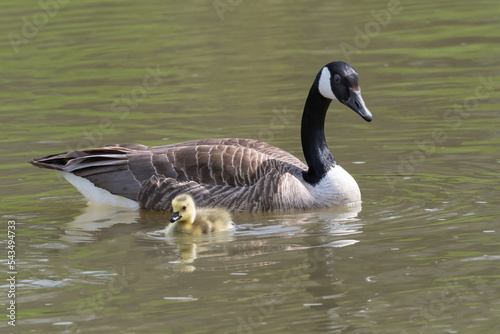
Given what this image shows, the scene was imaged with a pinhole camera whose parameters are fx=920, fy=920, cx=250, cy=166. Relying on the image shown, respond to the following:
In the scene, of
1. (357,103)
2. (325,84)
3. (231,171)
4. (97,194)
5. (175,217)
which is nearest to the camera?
(175,217)

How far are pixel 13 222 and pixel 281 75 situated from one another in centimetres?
855

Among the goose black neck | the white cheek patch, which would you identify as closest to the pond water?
the goose black neck

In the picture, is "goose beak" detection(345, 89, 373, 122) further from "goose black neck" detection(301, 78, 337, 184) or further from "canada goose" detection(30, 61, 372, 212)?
"goose black neck" detection(301, 78, 337, 184)

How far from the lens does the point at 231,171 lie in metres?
11.6

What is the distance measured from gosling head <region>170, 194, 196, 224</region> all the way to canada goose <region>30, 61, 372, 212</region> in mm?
1013

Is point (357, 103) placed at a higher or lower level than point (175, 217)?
higher

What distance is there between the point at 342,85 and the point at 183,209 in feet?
8.67

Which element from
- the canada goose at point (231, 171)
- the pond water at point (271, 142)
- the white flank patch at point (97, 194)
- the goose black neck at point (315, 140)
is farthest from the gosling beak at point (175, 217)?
the goose black neck at point (315, 140)

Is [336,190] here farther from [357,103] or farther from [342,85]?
[342,85]

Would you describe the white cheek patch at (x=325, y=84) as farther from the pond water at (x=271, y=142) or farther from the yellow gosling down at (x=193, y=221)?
the yellow gosling down at (x=193, y=221)

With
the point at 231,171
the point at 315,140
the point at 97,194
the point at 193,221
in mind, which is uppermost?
the point at 315,140

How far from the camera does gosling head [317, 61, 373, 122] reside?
37.2 ft

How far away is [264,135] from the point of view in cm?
1484

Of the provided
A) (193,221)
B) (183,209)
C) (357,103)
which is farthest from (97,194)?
(357,103)
